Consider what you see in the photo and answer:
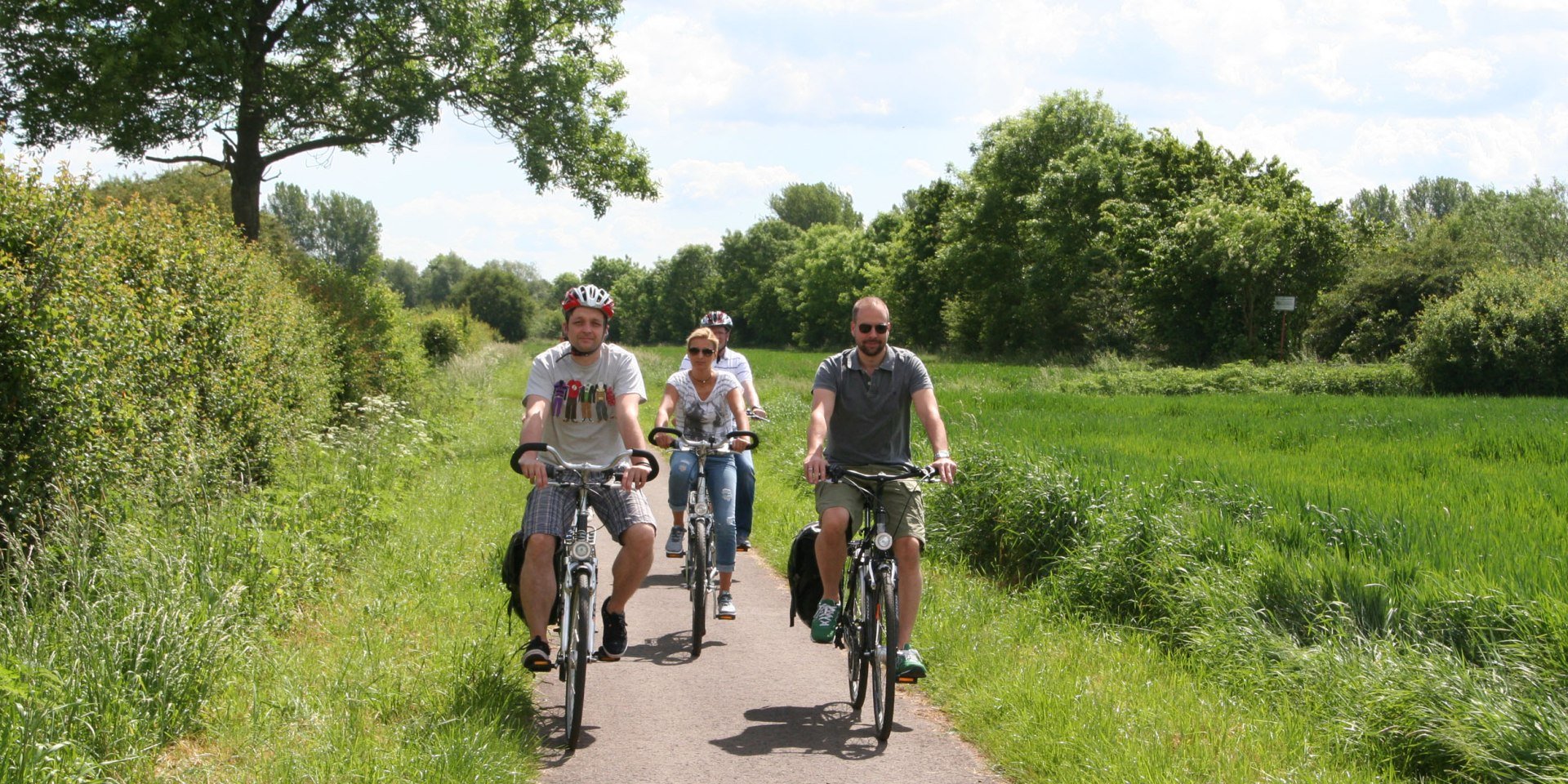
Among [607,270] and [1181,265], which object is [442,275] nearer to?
[607,270]

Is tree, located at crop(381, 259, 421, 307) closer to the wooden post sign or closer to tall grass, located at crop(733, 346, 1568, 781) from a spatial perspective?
the wooden post sign

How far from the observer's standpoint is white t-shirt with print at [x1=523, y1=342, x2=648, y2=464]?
5.57 metres

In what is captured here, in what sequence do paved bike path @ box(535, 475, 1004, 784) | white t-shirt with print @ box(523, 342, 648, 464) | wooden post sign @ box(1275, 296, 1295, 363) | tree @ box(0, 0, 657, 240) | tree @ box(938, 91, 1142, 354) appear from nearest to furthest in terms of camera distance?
paved bike path @ box(535, 475, 1004, 784) → white t-shirt with print @ box(523, 342, 648, 464) → tree @ box(0, 0, 657, 240) → wooden post sign @ box(1275, 296, 1295, 363) → tree @ box(938, 91, 1142, 354)

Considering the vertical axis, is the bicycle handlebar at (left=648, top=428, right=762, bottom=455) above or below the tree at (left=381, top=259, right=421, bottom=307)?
below

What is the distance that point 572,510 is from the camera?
5.43 meters

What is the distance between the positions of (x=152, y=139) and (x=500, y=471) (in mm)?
7879

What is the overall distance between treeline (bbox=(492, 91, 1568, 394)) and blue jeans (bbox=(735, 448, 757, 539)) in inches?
787

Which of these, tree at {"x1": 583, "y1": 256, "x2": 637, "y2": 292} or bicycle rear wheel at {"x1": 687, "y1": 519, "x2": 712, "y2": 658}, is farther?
tree at {"x1": 583, "y1": 256, "x2": 637, "y2": 292}

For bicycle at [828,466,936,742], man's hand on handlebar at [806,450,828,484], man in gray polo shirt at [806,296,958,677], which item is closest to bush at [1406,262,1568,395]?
man in gray polo shirt at [806,296,958,677]

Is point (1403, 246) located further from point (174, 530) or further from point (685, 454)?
point (174, 530)

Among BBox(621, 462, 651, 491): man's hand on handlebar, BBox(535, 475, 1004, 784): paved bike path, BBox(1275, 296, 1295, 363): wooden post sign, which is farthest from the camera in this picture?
BBox(1275, 296, 1295, 363): wooden post sign

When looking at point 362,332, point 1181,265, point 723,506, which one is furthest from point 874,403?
point 1181,265

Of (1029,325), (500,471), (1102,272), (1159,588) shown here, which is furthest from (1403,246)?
(1159,588)

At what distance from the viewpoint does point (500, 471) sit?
14.7m
